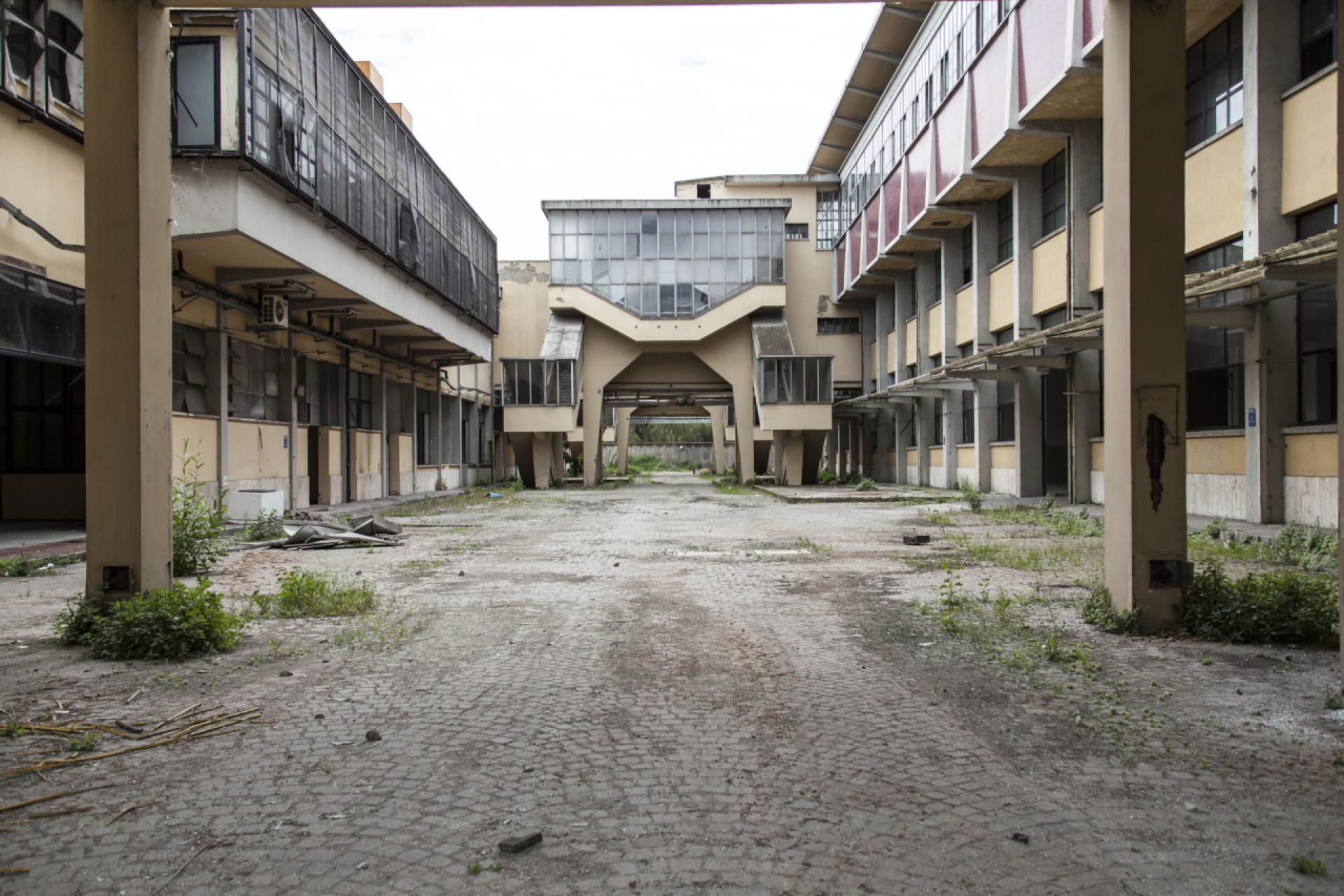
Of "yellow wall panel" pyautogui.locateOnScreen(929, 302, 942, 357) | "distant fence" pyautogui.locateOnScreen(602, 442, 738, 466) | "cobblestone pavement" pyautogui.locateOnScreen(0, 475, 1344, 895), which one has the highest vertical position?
"yellow wall panel" pyautogui.locateOnScreen(929, 302, 942, 357)

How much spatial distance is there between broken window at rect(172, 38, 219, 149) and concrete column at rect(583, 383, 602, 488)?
21.8 m

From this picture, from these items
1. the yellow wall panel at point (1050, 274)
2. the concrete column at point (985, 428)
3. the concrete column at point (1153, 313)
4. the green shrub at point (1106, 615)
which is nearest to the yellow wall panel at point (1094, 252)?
the yellow wall panel at point (1050, 274)

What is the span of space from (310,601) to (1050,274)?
1823cm

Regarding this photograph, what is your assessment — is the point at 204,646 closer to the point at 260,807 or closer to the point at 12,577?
the point at 260,807

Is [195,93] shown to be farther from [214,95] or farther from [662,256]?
[662,256]

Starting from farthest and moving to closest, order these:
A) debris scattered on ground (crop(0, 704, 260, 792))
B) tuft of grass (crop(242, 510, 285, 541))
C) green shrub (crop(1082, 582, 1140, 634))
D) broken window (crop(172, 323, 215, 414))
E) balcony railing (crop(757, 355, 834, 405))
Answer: balcony railing (crop(757, 355, 834, 405))
broken window (crop(172, 323, 215, 414))
tuft of grass (crop(242, 510, 285, 541))
green shrub (crop(1082, 582, 1140, 634))
debris scattered on ground (crop(0, 704, 260, 792))

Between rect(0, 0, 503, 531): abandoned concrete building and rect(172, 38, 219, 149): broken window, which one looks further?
rect(172, 38, 219, 149): broken window

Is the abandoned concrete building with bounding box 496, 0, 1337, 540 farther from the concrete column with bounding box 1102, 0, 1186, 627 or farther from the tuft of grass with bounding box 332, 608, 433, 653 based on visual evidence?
the tuft of grass with bounding box 332, 608, 433, 653

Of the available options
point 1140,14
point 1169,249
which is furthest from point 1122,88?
point 1169,249

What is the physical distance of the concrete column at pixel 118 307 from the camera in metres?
6.09

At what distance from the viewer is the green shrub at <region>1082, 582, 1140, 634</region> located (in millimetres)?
6195

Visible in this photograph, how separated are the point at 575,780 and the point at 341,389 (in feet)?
75.4

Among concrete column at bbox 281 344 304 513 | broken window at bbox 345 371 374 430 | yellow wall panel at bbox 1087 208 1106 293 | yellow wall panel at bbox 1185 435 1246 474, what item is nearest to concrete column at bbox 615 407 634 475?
broken window at bbox 345 371 374 430

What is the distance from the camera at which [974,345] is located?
24.4 meters
